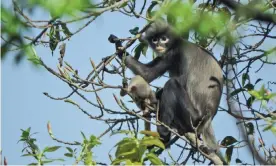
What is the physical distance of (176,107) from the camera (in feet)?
20.1

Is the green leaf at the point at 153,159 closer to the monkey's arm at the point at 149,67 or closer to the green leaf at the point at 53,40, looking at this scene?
the green leaf at the point at 53,40

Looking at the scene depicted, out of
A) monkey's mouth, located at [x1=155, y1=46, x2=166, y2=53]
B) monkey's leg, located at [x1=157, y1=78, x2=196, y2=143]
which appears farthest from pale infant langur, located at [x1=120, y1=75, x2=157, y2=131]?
monkey's mouth, located at [x1=155, y1=46, x2=166, y2=53]

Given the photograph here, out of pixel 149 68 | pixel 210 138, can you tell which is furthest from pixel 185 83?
pixel 210 138

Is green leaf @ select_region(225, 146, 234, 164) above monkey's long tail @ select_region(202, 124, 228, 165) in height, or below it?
below

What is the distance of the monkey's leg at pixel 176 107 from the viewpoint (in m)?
6.00

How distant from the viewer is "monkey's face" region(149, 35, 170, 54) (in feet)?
22.0

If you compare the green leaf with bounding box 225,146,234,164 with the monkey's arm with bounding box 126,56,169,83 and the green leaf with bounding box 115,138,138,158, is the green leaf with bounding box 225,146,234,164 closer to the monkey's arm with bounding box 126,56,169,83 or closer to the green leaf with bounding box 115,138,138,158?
the monkey's arm with bounding box 126,56,169,83

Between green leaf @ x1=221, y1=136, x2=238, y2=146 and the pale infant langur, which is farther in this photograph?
the pale infant langur

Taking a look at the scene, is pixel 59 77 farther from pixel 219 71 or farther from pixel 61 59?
pixel 219 71

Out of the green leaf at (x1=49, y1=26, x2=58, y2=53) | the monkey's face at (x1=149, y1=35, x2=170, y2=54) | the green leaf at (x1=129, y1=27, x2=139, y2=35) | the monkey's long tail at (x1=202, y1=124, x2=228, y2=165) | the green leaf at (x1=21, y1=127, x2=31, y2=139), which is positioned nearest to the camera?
the green leaf at (x1=21, y1=127, x2=31, y2=139)

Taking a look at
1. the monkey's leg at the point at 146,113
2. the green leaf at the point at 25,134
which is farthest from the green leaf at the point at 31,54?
the monkey's leg at the point at 146,113

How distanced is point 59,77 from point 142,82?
6.70 ft

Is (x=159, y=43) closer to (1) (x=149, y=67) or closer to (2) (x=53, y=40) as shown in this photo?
(1) (x=149, y=67)

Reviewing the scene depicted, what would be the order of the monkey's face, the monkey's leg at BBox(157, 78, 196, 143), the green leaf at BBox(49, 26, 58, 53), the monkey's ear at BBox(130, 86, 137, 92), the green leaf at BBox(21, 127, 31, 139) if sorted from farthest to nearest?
the monkey's face, the monkey's leg at BBox(157, 78, 196, 143), the monkey's ear at BBox(130, 86, 137, 92), the green leaf at BBox(49, 26, 58, 53), the green leaf at BBox(21, 127, 31, 139)
